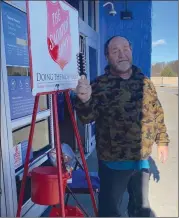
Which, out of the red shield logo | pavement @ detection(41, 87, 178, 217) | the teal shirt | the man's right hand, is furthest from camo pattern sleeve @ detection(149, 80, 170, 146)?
pavement @ detection(41, 87, 178, 217)

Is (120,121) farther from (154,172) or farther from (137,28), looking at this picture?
(137,28)

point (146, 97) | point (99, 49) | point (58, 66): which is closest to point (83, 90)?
point (58, 66)

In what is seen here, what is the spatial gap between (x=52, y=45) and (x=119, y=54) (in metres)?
0.50

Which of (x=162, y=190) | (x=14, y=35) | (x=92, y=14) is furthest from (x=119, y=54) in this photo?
(x=92, y=14)

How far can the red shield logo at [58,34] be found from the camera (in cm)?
139

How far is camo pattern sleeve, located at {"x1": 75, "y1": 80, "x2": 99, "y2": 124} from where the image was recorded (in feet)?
5.34

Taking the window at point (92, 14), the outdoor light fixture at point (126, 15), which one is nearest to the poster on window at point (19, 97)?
the window at point (92, 14)

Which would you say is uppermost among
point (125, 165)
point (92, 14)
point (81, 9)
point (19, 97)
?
point (92, 14)

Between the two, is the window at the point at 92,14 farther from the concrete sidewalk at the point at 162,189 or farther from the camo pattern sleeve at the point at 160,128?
the camo pattern sleeve at the point at 160,128

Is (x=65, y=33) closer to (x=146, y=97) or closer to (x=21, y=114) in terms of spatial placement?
(x=146, y=97)

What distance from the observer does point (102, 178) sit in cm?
180

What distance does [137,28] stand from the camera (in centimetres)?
516

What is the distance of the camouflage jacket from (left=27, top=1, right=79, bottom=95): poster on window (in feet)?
0.71

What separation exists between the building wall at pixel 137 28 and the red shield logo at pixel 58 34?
364 cm
